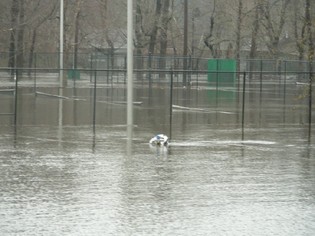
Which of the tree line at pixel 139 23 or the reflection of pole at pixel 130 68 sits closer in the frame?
the reflection of pole at pixel 130 68

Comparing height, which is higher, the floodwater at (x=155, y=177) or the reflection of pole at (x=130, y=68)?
the reflection of pole at (x=130, y=68)

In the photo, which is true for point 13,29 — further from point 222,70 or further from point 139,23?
point 222,70

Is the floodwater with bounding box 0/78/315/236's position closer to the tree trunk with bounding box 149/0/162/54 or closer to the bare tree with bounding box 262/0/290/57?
the bare tree with bounding box 262/0/290/57

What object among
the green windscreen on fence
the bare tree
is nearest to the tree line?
the bare tree

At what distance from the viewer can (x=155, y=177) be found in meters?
14.9

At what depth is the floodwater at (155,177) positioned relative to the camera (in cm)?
1084

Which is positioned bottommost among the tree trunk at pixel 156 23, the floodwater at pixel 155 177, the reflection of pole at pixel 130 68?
the floodwater at pixel 155 177

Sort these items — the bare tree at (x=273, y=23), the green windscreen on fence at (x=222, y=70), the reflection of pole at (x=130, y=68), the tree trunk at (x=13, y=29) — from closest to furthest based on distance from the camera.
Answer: the reflection of pole at (x=130, y=68), the green windscreen on fence at (x=222, y=70), the tree trunk at (x=13, y=29), the bare tree at (x=273, y=23)

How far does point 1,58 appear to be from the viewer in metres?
69.9

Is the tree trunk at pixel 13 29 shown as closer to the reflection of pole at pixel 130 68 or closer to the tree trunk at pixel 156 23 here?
the tree trunk at pixel 156 23

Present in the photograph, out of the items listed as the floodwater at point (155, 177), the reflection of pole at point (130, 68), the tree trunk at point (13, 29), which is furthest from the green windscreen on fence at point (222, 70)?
the reflection of pole at point (130, 68)

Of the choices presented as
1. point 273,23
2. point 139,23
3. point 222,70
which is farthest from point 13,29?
point 273,23

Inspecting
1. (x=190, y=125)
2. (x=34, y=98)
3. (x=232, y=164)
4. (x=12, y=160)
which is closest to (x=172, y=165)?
(x=232, y=164)

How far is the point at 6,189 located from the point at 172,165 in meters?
4.22
